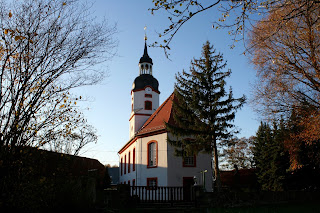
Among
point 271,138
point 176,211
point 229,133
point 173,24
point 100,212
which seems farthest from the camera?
point 271,138

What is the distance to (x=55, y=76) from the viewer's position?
7004 mm

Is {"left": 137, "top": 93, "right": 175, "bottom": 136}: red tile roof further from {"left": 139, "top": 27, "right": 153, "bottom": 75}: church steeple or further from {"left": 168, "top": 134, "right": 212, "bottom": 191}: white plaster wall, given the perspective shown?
{"left": 139, "top": 27, "right": 153, "bottom": 75}: church steeple

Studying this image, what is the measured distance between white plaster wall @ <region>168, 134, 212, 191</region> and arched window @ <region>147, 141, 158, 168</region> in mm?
1502

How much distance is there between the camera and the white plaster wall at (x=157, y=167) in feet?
67.7

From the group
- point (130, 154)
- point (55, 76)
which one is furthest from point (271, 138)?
point (55, 76)

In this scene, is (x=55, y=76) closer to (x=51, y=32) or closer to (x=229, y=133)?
(x=51, y=32)

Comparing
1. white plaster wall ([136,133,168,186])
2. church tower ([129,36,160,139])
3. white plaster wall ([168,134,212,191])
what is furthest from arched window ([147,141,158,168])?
church tower ([129,36,160,139])

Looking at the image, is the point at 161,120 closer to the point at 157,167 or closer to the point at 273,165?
the point at 157,167

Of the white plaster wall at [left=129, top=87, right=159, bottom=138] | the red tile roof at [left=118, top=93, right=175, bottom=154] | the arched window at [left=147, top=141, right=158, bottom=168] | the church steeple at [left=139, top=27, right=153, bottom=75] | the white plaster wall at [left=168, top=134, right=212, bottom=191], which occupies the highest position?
the church steeple at [left=139, top=27, right=153, bottom=75]

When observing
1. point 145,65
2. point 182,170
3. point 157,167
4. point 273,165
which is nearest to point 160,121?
point 157,167

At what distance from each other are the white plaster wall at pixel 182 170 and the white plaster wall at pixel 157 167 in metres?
0.36

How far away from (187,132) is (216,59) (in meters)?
5.26

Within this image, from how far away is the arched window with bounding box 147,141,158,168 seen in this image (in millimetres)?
21928

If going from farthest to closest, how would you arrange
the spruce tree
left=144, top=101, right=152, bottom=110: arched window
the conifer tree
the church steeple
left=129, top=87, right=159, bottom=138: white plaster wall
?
the church steeple
left=144, top=101, right=152, bottom=110: arched window
left=129, top=87, right=159, bottom=138: white plaster wall
the conifer tree
the spruce tree
